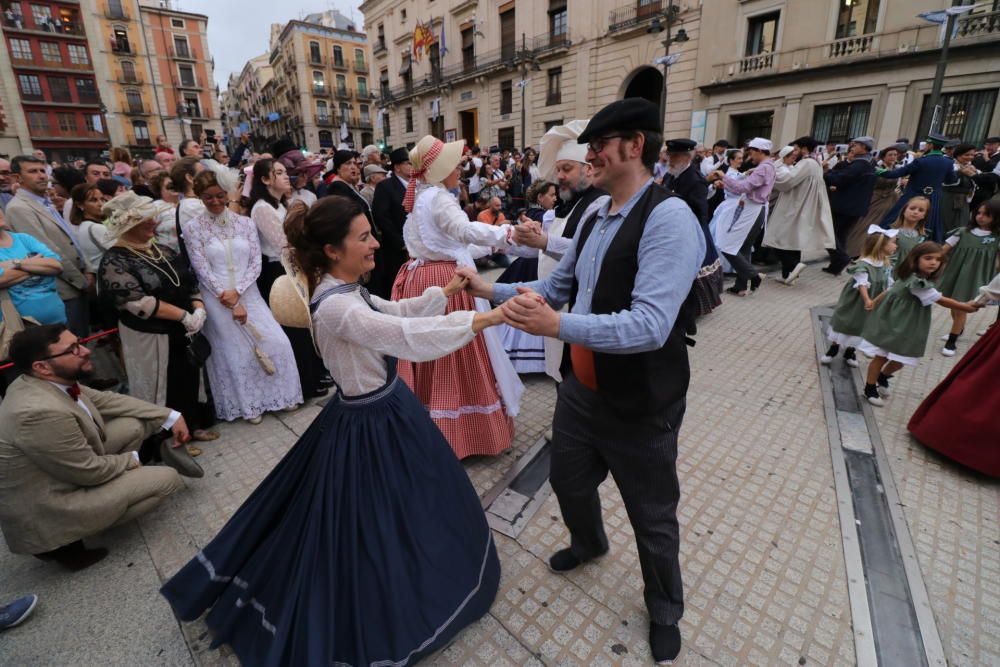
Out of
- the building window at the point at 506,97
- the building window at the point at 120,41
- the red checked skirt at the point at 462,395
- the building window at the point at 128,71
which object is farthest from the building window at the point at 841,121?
the building window at the point at 120,41

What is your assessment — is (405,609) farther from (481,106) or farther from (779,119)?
(481,106)

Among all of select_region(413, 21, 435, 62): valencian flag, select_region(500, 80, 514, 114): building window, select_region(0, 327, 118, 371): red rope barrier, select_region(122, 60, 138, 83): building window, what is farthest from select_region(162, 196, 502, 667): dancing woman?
select_region(122, 60, 138, 83): building window

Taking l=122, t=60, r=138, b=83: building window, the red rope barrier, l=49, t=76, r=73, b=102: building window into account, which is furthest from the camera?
l=122, t=60, r=138, b=83: building window

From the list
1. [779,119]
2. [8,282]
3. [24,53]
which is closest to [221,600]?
[8,282]

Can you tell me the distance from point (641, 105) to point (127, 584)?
320 cm

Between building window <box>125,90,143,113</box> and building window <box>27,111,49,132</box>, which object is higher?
building window <box>125,90,143,113</box>

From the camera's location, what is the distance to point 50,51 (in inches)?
1398

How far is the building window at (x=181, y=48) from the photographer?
45.5m

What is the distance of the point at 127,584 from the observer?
2.36 metres

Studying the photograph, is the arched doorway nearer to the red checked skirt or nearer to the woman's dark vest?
the red checked skirt

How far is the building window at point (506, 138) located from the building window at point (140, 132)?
33.8m

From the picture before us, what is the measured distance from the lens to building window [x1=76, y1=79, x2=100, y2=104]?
36.8 m

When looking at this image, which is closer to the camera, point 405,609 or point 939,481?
point 405,609

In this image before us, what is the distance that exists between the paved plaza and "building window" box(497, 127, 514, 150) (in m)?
26.5
